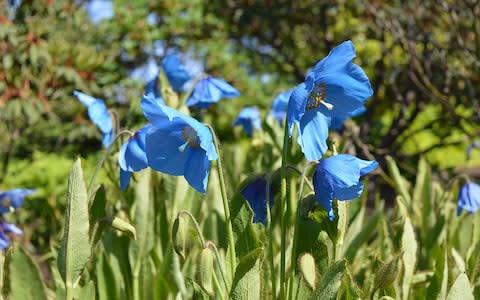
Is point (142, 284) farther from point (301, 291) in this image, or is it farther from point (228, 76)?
point (228, 76)

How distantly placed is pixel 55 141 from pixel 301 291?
12.0 ft

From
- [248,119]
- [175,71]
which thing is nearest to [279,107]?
[248,119]

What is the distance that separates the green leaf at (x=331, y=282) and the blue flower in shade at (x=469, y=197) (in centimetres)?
90

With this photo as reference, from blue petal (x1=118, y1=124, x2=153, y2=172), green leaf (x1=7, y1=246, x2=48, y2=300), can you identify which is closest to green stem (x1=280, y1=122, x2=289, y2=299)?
blue petal (x1=118, y1=124, x2=153, y2=172)

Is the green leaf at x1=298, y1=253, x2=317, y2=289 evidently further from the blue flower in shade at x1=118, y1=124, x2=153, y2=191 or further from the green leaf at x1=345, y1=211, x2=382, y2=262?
the green leaf at x1=345, y1=211, x2=382, y2=262

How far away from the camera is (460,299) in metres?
1.25

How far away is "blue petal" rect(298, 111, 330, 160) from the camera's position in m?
1.18

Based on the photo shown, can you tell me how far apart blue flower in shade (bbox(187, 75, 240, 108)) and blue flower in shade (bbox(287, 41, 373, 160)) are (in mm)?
856

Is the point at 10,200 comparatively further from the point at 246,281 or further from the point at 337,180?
the point at 337,180

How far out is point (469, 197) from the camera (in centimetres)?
199

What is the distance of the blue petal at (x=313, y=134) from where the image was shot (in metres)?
1.18

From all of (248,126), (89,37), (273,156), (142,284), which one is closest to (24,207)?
(89,37)

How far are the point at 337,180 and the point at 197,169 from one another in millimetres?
239

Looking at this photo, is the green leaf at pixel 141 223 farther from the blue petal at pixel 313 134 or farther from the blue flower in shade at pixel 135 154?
the blue petal at pixel 313 134
